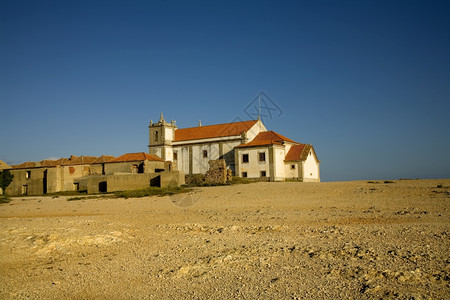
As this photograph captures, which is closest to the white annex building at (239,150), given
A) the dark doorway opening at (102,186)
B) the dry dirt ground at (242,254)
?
the dark doorway opening at (102,186)

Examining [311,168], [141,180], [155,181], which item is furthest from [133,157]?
[311,168]

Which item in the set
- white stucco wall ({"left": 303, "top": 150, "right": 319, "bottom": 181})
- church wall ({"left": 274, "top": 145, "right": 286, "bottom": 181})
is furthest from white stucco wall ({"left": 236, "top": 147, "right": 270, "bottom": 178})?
white stucco wall ({"left": 303, "top": 150, "right": 319, "bottom": 181})

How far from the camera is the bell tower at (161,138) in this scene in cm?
4841

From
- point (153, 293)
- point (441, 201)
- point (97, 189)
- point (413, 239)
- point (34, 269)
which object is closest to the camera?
point (153, 293)

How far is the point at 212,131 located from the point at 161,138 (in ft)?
22.3

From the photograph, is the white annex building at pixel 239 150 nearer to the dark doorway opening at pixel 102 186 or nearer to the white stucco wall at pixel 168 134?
the white stucco wall at pixel 168 134

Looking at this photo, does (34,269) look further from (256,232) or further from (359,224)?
(359,224)

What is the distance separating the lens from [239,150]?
1651 inches

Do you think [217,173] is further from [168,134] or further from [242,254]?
[242,254]

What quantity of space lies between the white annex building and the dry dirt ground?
2330cm

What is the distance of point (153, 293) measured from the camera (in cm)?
660

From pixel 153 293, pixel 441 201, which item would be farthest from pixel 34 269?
pixel 441 201

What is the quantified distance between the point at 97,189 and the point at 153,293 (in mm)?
26065

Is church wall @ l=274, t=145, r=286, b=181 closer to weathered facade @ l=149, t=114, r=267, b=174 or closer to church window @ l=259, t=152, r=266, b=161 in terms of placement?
church window @ l=259, t=152, r=266, b=161
